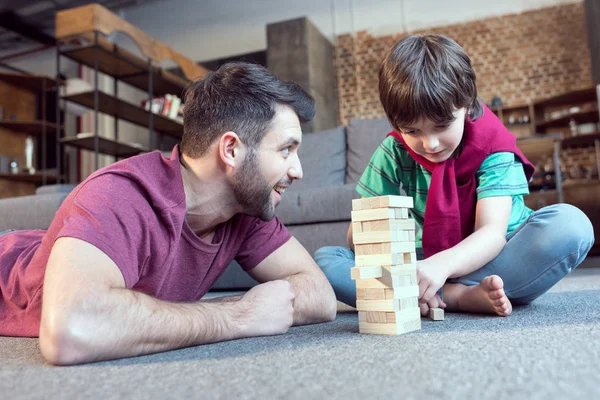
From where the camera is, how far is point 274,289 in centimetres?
108

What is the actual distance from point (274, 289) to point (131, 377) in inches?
16.1

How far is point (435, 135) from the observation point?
3.90ft

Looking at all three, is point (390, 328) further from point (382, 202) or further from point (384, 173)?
point (384, 173)

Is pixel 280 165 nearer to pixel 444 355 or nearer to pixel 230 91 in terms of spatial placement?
pixel 230 91

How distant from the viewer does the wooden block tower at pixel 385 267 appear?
3.23ft

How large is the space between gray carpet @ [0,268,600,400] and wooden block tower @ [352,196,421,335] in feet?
0.14

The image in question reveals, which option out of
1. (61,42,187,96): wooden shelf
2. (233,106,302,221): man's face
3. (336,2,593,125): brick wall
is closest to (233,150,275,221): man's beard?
(233,106,302,221): man's face

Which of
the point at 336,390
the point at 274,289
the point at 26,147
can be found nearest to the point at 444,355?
the point at 336,390

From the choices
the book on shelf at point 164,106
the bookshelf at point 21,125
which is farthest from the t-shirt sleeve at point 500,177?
the bookshelf at point 21,125

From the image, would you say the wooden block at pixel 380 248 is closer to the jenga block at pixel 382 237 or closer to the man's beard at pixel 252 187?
the jenga block at pixel 382 237

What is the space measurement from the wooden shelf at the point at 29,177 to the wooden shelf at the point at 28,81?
109 cm

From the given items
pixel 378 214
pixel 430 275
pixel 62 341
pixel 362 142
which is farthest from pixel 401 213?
pixel 362 142

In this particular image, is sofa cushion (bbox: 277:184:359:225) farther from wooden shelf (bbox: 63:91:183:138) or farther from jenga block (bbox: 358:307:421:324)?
wooden shelf (bbox: 63:91:183:138)

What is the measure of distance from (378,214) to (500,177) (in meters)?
0.40
